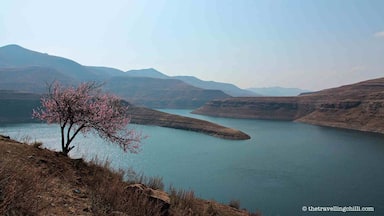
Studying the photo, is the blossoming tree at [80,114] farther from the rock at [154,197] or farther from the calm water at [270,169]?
the rock at [154,197]

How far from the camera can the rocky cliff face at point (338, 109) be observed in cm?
13000

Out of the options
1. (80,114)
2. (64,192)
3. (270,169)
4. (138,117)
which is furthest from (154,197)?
(138,117)

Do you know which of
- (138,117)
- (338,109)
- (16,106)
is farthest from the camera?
(338,109)

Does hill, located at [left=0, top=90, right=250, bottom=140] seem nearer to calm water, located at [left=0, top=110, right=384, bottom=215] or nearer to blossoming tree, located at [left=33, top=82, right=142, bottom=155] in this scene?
calm water, located at [left=0, top=110, right=384, bottom=215]

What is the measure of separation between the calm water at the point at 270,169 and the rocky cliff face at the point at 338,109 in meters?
39.8

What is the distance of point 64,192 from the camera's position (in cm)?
852

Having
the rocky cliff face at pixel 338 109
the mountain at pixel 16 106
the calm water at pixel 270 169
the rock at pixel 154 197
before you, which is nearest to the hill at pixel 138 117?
the mountain at pixel 16 106

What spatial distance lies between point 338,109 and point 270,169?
367ft

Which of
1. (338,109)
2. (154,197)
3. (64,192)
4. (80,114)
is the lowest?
(154,197)

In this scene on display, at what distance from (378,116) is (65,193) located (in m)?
142

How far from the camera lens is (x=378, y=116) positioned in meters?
127

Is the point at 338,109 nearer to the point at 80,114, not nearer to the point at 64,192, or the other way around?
the point at 80,114

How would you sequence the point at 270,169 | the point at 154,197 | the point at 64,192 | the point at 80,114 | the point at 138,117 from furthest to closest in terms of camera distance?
the point at 138,117
the point at 270,169
the point at 80,114
the point at 154,197
the point at 64,192

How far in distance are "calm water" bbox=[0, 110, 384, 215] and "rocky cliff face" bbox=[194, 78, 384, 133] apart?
3981 centimetres
